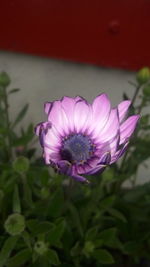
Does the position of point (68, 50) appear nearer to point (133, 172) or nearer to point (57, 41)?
point (57, 41)

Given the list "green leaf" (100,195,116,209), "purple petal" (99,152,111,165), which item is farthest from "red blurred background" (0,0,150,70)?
"purple petal" (99,152,111,165)

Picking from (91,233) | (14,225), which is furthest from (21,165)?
(91,233)

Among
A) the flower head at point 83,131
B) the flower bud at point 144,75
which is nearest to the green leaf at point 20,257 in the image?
the flower head at point 83,131

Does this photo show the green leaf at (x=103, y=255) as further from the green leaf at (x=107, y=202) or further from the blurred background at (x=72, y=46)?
the blurred background at (x=72, y=46)

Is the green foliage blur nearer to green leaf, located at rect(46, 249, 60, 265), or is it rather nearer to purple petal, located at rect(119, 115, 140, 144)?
green leaf, located at rect(46, 249, 60, 265)

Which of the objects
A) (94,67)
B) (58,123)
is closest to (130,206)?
(94,67)

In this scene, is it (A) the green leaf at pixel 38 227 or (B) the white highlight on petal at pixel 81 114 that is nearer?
(B) the white highlight on petal at pixel 81 114
